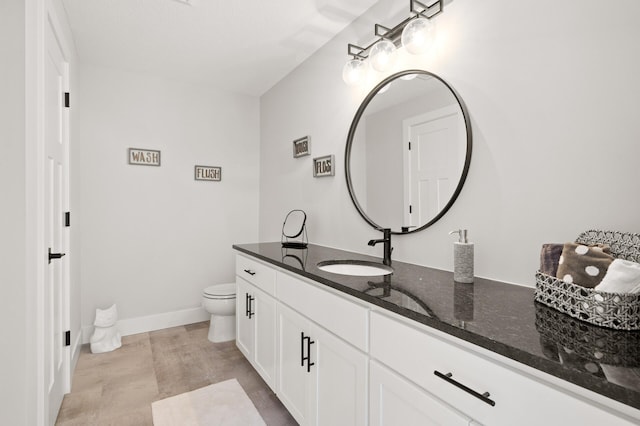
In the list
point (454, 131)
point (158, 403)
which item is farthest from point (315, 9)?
point (158, 403)

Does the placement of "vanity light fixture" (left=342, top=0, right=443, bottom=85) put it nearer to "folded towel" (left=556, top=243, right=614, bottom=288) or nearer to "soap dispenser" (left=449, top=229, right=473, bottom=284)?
"soap dispenser" (left=449, top=229, right=473, bottom=284)

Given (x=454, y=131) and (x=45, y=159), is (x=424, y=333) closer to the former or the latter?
(x=454, y=131)

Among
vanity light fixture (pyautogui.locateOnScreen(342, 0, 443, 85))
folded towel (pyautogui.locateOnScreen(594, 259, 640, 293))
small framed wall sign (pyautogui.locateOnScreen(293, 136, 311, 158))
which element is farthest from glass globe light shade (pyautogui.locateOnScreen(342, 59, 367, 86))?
folded towel (pyautogui.locateOnScreen(594, 259, 640, 293))

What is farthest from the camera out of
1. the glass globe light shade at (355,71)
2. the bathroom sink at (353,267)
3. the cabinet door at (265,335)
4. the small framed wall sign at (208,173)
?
the small framed wall sign at (208,173)

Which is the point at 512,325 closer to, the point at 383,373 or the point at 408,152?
the point at 383,373

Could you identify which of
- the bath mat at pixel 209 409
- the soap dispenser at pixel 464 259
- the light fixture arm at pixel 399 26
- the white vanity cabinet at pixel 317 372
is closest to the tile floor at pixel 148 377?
the bath mat at pixel 209 409

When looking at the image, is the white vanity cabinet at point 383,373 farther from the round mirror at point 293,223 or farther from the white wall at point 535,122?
the round mirror at point 293,223

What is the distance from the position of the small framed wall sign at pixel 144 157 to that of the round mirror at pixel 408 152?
195 cm

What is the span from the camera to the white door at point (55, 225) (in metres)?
1.63

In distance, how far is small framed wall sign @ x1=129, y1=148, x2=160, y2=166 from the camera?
118 inches

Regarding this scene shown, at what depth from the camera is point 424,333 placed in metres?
0.96

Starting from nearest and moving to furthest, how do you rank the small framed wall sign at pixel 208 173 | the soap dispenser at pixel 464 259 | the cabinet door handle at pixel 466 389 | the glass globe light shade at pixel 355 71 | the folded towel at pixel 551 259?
1. the cabinet door handle at pixel 466 389
2. the folded towel at pixel 551 259
3. the soap dispenser at pixel 464 259
4. the glass globe light shade at pixel 355 71
5. the small framed wall sign at pixel 208 173

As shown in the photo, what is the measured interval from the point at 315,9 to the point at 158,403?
2.59 metres

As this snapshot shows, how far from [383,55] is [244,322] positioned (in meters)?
1.96
